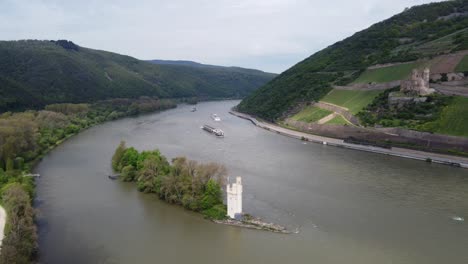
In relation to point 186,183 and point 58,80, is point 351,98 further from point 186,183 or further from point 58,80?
point 58,80

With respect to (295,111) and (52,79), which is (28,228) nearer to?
(295,111)

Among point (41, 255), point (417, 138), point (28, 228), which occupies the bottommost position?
point (41, 255)

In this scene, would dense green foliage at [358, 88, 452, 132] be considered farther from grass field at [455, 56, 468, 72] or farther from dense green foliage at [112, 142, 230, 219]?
dense green foliage at [112, 142, 230, 219]

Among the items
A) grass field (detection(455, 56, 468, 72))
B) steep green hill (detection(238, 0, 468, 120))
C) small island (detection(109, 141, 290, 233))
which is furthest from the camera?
steep green hill (detection(238, 0, 468, 120))

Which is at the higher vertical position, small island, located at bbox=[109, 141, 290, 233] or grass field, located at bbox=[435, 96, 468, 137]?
grass field, located at bbox=[435, 96, 468, 137]

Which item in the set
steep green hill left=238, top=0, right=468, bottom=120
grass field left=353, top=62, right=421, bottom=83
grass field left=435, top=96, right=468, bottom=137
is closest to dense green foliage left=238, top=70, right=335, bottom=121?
steep green hill left=238, top=0, right=468, bottom=120

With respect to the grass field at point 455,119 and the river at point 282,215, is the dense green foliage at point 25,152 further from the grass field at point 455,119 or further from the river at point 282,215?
the grass field at point 455,119

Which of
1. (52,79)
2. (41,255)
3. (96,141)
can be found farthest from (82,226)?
(52,79)

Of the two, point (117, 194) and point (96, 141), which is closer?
point (117, 194)
